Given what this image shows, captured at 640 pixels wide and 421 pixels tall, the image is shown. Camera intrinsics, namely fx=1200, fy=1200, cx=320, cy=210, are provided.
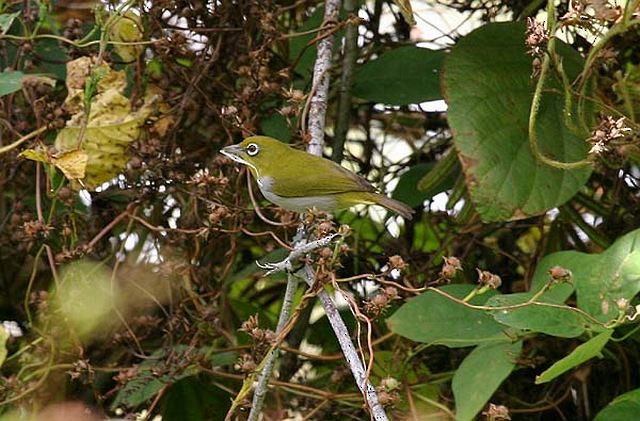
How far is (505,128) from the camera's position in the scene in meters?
1.56

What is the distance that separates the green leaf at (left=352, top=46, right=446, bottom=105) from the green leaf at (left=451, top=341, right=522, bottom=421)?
421mm

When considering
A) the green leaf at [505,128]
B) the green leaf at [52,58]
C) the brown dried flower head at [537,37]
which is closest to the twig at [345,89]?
the green leaf at [505,128]

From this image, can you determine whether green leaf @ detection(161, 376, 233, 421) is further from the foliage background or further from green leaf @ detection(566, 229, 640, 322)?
green leaf @ detection(566, 229, 640, 322)

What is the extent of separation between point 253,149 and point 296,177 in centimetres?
7

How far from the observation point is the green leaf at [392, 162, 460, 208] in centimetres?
175

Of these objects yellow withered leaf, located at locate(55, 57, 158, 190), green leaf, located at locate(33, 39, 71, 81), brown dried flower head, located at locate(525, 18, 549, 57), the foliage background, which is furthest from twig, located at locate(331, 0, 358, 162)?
brown dried flower head, located at locate(525, 18, 549, 57)

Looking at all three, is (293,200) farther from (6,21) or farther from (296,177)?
(6,21)

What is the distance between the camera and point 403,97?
5.62ft

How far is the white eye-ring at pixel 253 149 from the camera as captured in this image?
1.50m

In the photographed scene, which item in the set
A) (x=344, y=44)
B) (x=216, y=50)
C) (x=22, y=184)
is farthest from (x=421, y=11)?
(x=22, y=184)

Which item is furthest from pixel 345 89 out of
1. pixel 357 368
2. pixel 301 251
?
pixel 357 368

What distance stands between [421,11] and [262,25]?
2.02 feet

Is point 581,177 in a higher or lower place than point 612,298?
higher

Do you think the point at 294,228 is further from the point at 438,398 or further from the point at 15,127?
the point at 15,127
